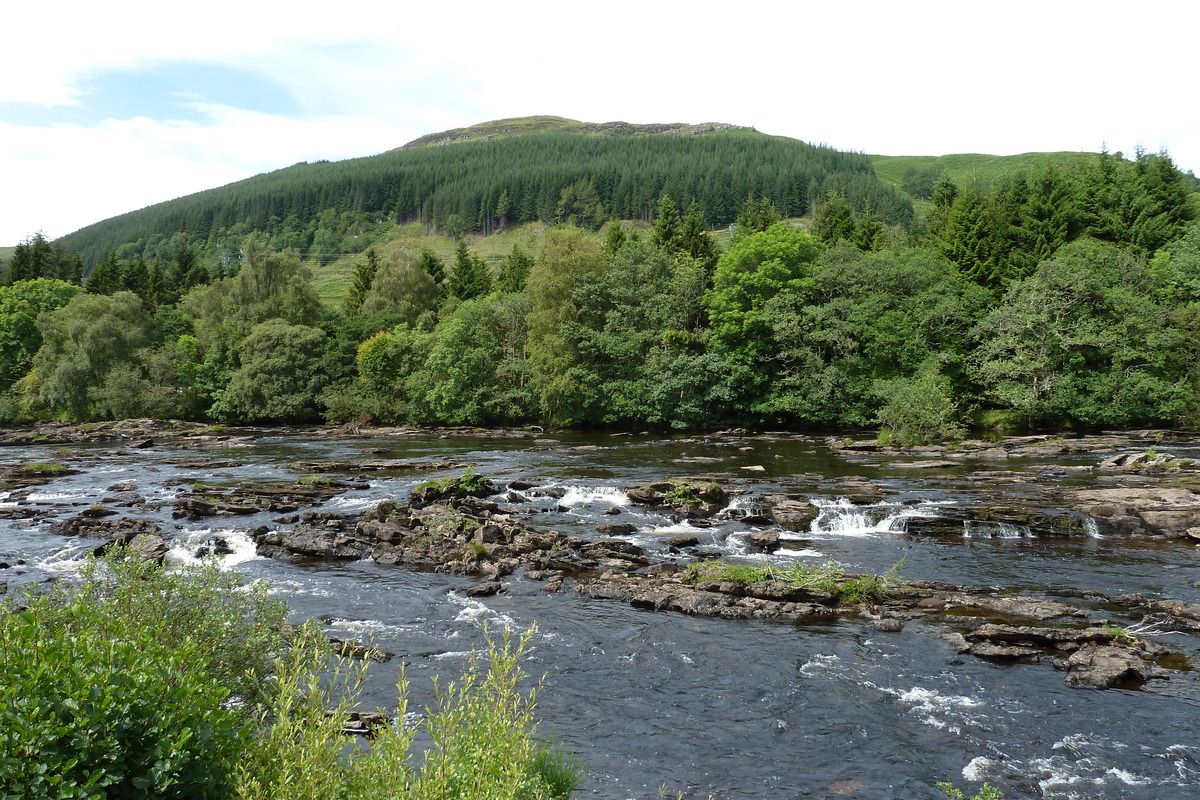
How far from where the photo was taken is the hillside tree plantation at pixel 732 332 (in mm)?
51062

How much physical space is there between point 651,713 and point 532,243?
3768 inches

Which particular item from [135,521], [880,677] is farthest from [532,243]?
[880,677]

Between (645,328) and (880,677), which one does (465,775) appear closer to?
(880,677)

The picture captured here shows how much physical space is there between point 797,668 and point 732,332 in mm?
45918

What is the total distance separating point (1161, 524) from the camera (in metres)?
25.4

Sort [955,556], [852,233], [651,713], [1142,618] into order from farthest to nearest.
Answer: [852,233]
[955,556]
[1142,618]
[651,713]

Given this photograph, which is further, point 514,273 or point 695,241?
point 514,273

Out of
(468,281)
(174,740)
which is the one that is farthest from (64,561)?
(468,281)

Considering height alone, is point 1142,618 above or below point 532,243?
below

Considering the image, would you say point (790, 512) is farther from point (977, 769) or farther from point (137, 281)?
point (137, 281)

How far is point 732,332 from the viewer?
60.1 metres

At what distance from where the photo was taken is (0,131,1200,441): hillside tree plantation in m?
51.1

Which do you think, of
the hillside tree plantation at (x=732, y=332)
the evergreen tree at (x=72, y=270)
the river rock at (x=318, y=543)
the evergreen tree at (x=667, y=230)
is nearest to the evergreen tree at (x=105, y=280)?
the evergreen tree at (x=72, y=270)

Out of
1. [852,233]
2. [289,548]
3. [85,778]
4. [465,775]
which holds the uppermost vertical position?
[852,233]
